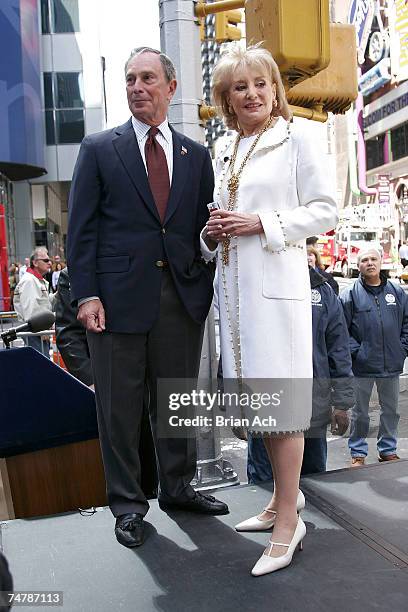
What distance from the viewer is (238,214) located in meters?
2.65

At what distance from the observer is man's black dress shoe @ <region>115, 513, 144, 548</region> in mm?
2922

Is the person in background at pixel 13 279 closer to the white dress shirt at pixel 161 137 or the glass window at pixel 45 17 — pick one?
the glass window at pixel 45 17

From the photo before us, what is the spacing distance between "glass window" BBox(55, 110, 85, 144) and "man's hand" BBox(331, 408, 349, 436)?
27.0m

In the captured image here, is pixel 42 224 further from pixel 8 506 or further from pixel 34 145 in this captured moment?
pixel 8 506

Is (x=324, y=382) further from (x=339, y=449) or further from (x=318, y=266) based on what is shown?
(x=339, y=449)

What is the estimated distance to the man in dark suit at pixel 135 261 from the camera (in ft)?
9.55

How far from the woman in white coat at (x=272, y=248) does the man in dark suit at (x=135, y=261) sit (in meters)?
0.31

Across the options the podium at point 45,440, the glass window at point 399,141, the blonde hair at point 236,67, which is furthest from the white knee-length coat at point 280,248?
the glass window at point 399,141

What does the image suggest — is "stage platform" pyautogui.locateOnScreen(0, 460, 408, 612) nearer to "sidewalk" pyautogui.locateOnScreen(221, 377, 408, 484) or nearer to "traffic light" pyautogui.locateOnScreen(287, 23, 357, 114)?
"sidewalk" pyautogui.locateOnScreen(221, 377, 408, 484)

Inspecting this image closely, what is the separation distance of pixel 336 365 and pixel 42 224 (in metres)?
27.2

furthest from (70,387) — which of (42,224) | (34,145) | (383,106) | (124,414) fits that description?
(383,106)

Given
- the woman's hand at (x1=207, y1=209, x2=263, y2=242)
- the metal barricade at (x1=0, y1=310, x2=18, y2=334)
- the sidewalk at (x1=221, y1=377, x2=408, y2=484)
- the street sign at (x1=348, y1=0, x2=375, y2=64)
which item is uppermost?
the street sign at (x1=348, y1=0, x2=375, y2=64)

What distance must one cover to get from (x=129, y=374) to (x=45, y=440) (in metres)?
0.76

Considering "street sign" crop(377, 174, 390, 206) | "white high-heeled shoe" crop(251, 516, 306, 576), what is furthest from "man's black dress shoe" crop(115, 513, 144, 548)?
"street sign" crop(377, 174, 390, 206)
